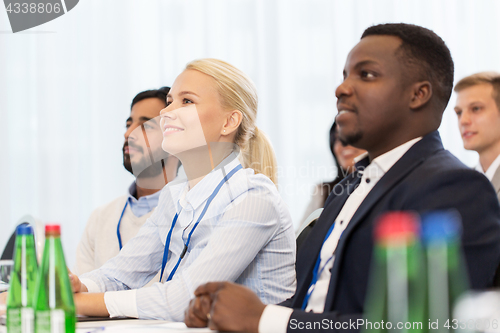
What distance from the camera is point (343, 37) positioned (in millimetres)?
3334

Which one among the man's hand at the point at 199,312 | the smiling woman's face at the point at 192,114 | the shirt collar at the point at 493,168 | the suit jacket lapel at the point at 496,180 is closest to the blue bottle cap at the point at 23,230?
the man's hand at the point at 199,312

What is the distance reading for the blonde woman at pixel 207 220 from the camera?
121cm

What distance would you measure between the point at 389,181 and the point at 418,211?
4.3 inches

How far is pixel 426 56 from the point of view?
3.62ft

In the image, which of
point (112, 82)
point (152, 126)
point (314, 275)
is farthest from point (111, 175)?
point (314, 275)

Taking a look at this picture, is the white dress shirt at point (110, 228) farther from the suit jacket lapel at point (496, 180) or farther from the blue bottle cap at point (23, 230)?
the suit jacket lapel at point (496, 180)

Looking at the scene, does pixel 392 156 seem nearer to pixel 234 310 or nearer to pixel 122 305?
pixel 234 310

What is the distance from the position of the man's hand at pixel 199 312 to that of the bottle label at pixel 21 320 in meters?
0.32

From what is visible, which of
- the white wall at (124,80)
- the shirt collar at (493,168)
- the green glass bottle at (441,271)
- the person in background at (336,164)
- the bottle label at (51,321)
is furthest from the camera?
the white wall at (124,80)

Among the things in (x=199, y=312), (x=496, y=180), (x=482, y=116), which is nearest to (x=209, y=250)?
(x=199, y=312)

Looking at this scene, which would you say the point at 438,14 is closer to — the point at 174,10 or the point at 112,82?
the point at 174,10

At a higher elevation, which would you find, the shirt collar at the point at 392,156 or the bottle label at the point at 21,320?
the shirt collar at the point at 392,156

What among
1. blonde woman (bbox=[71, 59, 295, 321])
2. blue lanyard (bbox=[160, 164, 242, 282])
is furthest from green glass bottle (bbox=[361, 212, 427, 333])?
blue lanyard (bbox=[160, 164, 242, 282])

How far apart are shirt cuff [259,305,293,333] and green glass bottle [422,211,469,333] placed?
1.23 ft
